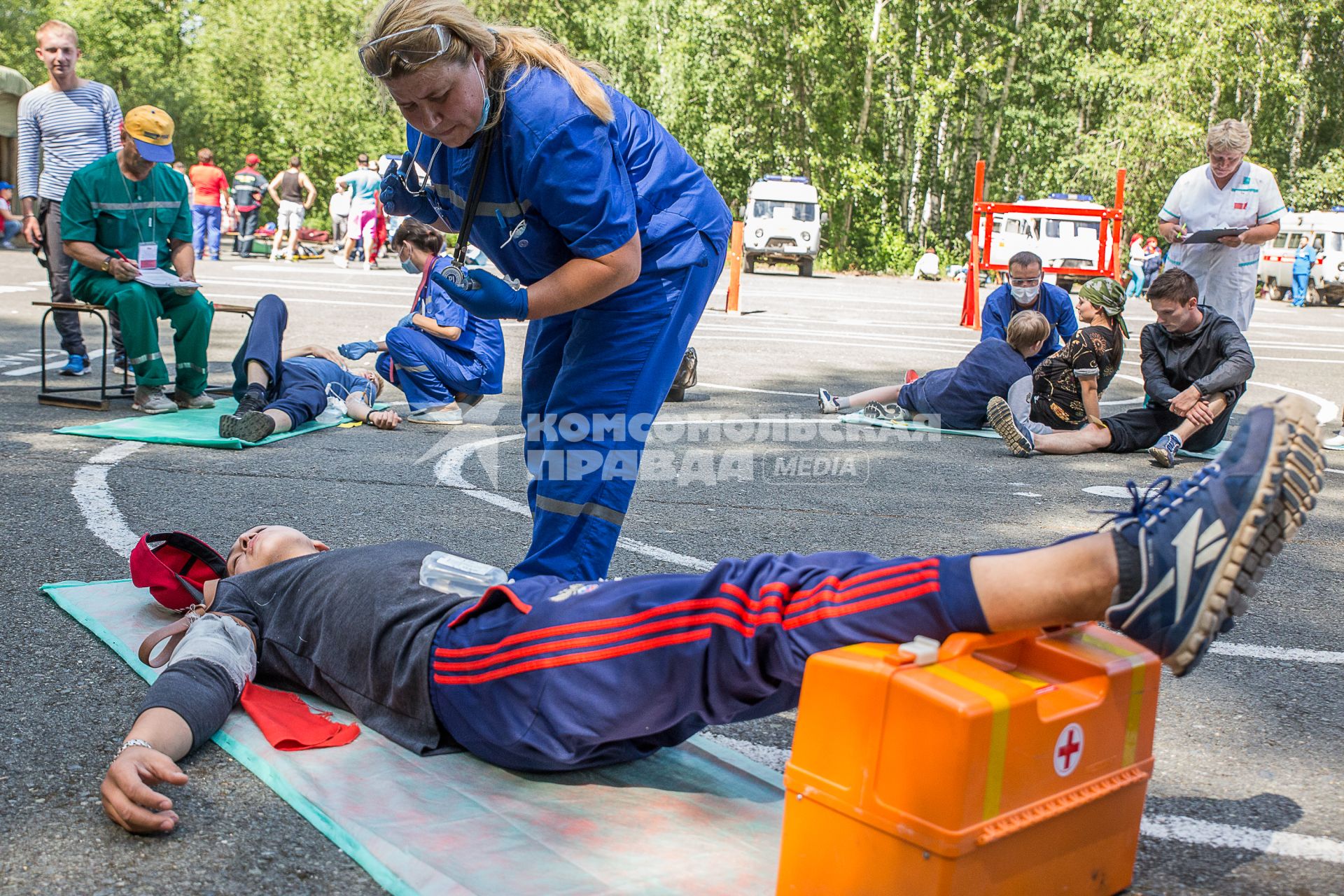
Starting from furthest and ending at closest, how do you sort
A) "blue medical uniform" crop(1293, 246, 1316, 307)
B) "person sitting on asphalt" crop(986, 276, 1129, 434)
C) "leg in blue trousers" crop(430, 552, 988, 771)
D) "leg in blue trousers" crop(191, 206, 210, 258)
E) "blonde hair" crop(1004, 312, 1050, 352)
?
1. "blue medical uniform" crop(1293, 246, 1316, 307)
2. "leg in blue trousers" crop(191, 206, 210, 258)
3. "blonde hair" crop(1004, 312, 1050, 352)
4. "person sitting on asphalt" crop(986, 276, 1129, 434)
5. "leg in blue trousers" crop(430, 552, 988, 771)

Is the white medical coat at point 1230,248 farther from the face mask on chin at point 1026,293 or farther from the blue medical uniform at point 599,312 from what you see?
the blue medical uniform at point 599,312

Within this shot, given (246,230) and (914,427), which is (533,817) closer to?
(914,427)

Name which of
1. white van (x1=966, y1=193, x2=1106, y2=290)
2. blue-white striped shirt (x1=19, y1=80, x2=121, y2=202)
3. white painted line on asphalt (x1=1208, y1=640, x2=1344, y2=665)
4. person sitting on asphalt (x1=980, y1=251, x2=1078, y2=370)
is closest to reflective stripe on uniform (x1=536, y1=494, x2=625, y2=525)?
white painted line on asphalt (x1=1208, y1=640, x2=1344, y2=665)

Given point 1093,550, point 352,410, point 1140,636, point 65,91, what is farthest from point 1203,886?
point 65,91

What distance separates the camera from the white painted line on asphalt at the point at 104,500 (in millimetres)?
4828

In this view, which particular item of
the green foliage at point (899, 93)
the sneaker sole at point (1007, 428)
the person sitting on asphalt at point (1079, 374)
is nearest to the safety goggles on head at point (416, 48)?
the sneaker sole at point (1007, 428)

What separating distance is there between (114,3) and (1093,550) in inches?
2009

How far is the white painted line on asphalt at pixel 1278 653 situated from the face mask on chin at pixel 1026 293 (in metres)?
5.46

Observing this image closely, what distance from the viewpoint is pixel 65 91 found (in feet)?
29.1

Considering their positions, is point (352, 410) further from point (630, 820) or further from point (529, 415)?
point (630, 820)

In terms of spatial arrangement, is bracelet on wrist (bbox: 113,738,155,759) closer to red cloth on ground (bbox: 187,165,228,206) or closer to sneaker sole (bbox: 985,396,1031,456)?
sneaker sole (bbox: 985,396,1031,456)

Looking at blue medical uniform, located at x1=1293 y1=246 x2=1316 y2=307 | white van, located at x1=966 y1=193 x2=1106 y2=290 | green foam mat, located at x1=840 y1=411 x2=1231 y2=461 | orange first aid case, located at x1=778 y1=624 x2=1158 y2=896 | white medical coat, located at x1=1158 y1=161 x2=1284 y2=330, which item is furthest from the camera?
blue medical uniform, located at x1=1293 y1=246 x2=1316 y2=307

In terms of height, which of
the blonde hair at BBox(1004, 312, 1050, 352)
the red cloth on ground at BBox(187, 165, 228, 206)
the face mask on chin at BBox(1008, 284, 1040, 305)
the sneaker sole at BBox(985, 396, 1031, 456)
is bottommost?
the sneaker sole at BBox(985, 396, 1031, 456)

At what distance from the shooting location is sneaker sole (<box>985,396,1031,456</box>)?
766cm
